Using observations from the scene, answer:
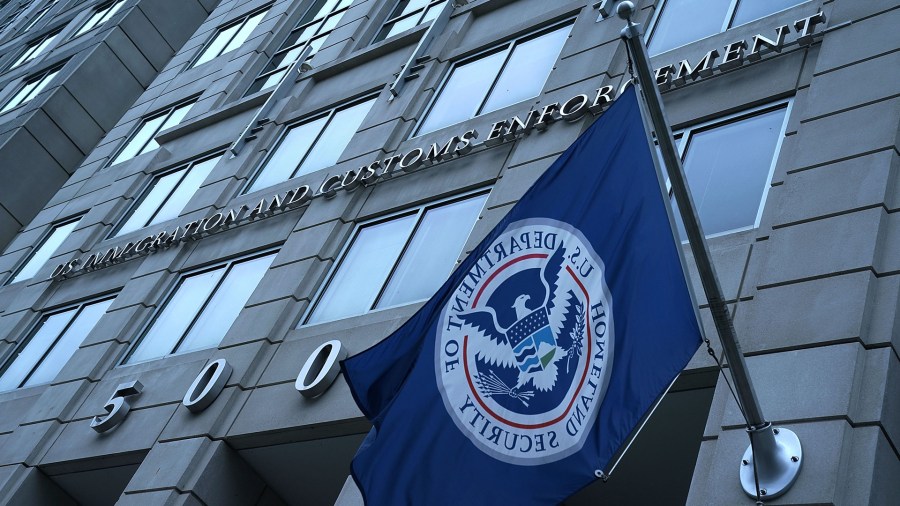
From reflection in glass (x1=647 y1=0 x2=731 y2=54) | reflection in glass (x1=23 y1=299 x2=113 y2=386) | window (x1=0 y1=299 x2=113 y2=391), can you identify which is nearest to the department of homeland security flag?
reflection in glass (x1=647 y1=0 x2=731 y2=54)

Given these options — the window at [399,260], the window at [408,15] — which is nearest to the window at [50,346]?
the window at [399,260]

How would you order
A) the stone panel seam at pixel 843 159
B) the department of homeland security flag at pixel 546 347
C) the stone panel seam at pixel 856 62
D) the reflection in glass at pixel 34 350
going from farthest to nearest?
the reflection in glass at pixel 34 350, the stone panel seam at pixel 856 62, the stone panel seam at pixel 843 159, the department of homeland security flag at pixel 546 347

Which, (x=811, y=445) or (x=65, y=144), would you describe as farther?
(x=65, y=144)

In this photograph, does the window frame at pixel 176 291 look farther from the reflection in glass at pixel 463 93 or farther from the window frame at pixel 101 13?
the window frame at pixel 101 13

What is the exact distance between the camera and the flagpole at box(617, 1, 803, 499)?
299 inches

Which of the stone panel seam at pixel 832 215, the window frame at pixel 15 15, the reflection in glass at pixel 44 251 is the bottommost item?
the stone panel seam at pixel 832 215

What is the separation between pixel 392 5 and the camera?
24703 mm

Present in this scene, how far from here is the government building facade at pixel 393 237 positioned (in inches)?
381

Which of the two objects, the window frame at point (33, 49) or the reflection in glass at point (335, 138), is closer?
the reflection in glass at point (335, 138)

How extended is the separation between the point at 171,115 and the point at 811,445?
23827 mm

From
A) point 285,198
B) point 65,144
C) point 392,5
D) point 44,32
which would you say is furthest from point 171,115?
point 44,32

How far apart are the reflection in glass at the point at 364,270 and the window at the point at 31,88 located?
22.2 m

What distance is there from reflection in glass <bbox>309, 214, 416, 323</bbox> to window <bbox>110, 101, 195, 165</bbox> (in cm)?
1284

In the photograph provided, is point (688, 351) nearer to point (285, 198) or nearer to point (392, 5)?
point (285, 198)
